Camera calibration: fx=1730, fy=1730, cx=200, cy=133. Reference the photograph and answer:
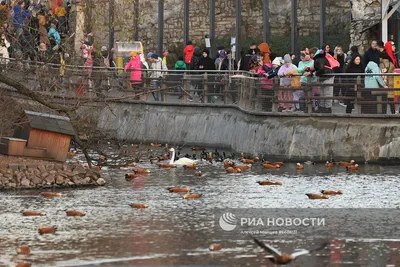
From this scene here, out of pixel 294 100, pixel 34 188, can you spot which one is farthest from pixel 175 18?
pixel 34 188

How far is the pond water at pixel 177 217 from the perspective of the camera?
969 inches

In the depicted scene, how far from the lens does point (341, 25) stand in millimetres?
54781

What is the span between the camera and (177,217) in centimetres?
2936

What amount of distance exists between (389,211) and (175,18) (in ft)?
102

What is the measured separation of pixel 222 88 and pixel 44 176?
10.2 meters

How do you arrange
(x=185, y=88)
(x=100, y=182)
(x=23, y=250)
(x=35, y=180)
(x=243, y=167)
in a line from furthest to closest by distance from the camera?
(x=185, y=88) → (x=243, y=167) → (x=100, y=182) → (x=35, y=180) → (x=23, y=250)

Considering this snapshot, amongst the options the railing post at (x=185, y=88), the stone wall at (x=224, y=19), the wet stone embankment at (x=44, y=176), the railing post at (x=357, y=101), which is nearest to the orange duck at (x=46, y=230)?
the wet stone embankment at (x=44, y=176)

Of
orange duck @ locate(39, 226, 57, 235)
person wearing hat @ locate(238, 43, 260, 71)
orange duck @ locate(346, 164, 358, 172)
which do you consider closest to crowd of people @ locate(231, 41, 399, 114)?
orange duck @ locate(346, 164, 358, 172)

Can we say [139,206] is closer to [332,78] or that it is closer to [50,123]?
[50,123]

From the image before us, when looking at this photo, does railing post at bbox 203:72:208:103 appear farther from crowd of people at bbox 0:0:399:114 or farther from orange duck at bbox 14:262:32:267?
orange duck at bbox 14:262:32:267

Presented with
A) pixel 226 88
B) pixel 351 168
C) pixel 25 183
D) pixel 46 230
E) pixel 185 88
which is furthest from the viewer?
pixel 185 88

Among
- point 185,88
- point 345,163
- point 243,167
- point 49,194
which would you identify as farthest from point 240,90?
point 49,194

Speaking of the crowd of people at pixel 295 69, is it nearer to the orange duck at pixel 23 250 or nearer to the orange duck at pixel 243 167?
the orange duck at pixel 243 167

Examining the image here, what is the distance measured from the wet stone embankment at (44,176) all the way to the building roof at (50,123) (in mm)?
934
